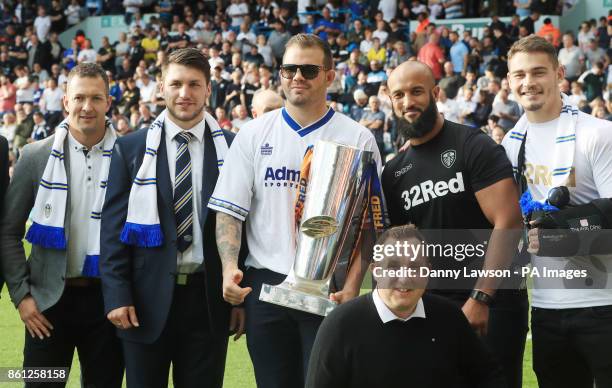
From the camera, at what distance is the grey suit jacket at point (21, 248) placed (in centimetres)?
464

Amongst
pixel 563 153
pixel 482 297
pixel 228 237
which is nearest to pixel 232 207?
pixel 228 237

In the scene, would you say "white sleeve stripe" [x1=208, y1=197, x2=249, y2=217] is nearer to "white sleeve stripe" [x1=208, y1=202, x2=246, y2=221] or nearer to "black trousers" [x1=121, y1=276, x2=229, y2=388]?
"white sleeve stripe" [x1=208, y1=202, x2=246, y2=221]

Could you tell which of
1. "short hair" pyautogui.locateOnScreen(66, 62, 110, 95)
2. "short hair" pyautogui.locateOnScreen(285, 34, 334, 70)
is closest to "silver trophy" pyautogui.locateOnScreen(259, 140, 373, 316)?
"short hair" pyautogui.locateOnScreen(285, 34, 334, 70)

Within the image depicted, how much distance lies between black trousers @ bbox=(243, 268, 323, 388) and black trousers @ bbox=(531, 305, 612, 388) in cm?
102

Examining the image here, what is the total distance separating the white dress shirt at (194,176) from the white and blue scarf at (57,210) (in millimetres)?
365

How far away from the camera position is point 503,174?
4090mm

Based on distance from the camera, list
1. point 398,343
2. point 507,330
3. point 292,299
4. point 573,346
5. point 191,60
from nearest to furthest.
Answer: point 398,343, point 292,299, point 573,346, point 507,330, point 191,60

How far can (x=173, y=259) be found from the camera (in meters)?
4.42

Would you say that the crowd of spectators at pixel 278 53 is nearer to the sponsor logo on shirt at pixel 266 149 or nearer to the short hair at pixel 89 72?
the short hair at pixel 89 72

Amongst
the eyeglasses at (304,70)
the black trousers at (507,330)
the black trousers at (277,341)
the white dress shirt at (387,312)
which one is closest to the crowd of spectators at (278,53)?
the black trousers at (507,330)

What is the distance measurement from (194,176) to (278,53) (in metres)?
19.7

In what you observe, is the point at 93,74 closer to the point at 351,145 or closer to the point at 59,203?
the point at 59,203

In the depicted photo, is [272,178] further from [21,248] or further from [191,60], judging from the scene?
[21,248]

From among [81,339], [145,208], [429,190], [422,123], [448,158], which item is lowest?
[81,339]
